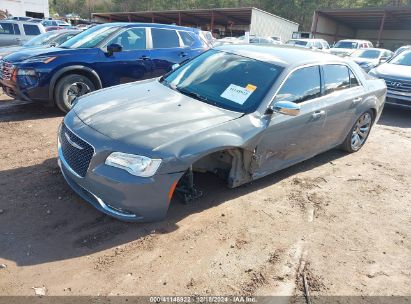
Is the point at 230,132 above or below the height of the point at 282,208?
above

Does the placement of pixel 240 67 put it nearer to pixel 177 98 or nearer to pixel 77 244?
pixel 177 98

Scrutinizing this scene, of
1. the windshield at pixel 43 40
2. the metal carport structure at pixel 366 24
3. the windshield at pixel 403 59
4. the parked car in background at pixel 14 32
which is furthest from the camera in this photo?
the metal carport structure at pixel 366 24

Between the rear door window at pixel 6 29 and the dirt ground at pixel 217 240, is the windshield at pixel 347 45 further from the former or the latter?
the dirt ground at pixel 217 240

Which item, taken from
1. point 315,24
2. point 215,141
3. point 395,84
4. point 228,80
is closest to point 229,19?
point 315,24

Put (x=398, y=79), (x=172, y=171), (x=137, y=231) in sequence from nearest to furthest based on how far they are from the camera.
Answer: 1. (x=172, y=171)
2. (x=137, y=231)
3. (x=398, y=79)

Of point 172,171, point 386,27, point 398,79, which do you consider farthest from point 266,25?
point 172,171

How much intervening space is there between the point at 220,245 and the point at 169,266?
54 centimetres

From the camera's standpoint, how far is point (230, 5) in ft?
216

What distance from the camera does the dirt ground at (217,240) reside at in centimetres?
277

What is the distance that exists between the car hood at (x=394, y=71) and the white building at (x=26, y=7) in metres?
40.6

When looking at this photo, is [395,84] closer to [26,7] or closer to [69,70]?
[69,70]

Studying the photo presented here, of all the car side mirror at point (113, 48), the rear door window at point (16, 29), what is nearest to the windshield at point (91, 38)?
the car side mirror at point (113, 48)

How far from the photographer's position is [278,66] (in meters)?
4.18

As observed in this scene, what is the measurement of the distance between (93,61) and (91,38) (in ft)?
2.16
